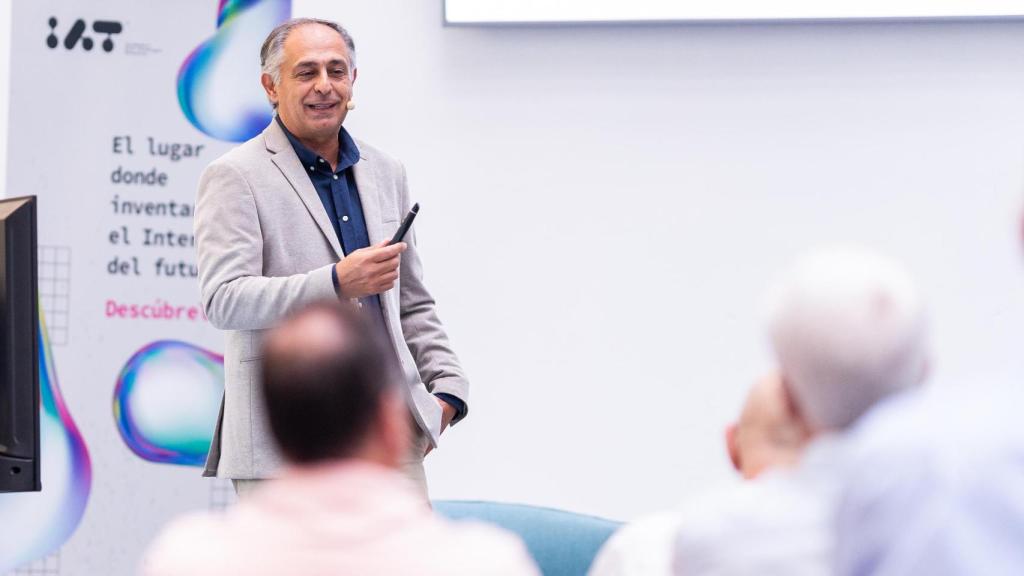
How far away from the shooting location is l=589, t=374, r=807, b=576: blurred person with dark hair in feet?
4.71

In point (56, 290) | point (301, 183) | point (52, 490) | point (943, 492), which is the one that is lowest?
point (52, 490)

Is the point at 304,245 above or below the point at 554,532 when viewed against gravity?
above

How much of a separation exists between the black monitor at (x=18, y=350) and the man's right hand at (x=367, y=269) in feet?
2.12

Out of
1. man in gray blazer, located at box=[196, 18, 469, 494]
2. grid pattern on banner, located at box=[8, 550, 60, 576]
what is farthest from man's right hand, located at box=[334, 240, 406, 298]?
grid pattern on banner, located at box=[8, 550, 60, 576]

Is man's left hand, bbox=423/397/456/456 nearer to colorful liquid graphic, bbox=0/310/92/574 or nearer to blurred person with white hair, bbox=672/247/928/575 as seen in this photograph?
colorful liquid graphic, bbox=0/310/92/574

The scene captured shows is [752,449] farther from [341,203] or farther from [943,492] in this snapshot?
[341,203]

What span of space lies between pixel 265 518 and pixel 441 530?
7.1 inches

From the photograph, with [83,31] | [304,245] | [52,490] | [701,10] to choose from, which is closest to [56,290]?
[52,490]

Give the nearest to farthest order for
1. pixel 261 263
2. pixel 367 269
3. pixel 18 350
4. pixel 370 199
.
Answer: pixel 18 350 → pixel 367 269 → pixel 261 263 → pixel 370 199

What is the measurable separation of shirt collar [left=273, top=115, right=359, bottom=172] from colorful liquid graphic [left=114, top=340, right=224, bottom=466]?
1.03 meters

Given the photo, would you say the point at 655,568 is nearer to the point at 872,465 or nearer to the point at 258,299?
the point at 872,465

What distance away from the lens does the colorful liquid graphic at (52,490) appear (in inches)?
139

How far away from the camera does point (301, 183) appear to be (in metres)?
2.64

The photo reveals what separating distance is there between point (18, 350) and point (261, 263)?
2.38 ft
